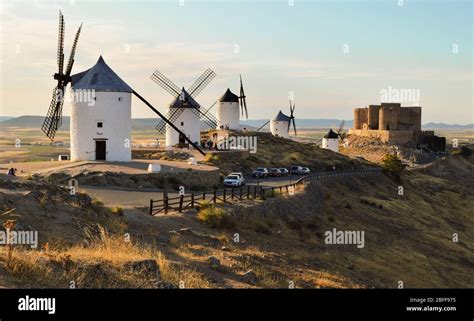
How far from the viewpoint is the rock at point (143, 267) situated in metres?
11.4

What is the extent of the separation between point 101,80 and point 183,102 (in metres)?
19.6

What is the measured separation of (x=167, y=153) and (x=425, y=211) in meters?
22.6

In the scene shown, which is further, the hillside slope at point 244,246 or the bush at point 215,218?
the bush at point 215,218

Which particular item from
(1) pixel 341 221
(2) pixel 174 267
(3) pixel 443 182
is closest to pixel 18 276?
(2) pixel 174 267

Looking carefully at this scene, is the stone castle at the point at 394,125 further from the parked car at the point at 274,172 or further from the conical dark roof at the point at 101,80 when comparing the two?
the conical dark roof at the point at 101,80

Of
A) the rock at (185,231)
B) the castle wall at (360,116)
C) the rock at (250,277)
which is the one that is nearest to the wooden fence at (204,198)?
the rock at (185,231)

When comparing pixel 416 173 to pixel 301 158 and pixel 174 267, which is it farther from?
pixel 174 267

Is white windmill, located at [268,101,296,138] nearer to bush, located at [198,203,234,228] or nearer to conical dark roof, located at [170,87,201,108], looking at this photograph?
conical dark roof, located at [170,87,201,108]

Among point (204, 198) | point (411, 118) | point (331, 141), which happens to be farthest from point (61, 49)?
point (411, 118)

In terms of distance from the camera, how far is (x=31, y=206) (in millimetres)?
18047

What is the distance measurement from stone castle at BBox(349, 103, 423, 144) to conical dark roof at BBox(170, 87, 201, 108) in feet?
126
